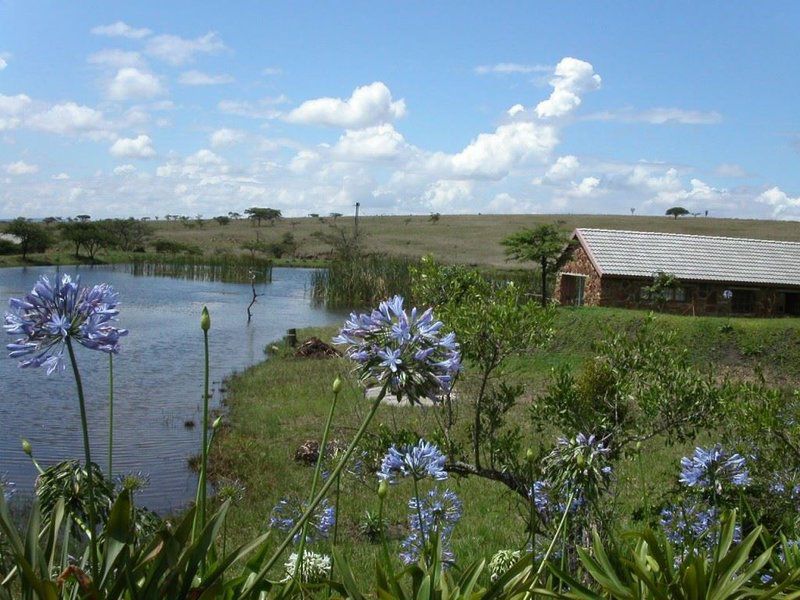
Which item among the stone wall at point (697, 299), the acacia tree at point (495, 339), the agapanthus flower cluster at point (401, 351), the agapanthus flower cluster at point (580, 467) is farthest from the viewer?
the stone wall at point (697, 299)

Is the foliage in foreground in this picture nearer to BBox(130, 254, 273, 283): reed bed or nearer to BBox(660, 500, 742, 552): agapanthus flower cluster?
BBox(660, 500, 742, 552): agapanthus flower cluster

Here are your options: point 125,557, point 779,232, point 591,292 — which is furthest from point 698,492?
point 779,232

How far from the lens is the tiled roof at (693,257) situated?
28281mm

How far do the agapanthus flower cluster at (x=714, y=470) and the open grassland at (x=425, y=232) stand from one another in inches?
2642

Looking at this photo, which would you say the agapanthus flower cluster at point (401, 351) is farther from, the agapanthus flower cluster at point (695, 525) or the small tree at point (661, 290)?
the small tree at point (661, 290)

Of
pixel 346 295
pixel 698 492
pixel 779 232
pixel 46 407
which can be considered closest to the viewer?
pixel 698 492

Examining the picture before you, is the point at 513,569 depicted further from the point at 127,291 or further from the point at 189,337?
the point at 127,291

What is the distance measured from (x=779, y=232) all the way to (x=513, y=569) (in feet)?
322

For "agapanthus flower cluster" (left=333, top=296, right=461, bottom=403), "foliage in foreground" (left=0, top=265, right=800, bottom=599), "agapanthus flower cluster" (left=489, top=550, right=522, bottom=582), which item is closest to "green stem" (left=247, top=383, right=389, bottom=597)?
"foliage in foreground" (left=0, top=265, right=800, bottom=599)

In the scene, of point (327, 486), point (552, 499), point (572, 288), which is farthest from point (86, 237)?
point (327, 486)

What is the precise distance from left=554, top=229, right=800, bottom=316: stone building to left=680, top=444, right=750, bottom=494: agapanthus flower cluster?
76.8 feet

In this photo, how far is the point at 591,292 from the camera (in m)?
→ 28.7

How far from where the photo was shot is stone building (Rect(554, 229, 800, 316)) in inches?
1097

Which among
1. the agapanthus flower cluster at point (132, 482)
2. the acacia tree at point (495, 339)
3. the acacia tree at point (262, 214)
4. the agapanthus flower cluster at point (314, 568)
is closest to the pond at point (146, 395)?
the agapanthus flower cluster at point (132, 482)
